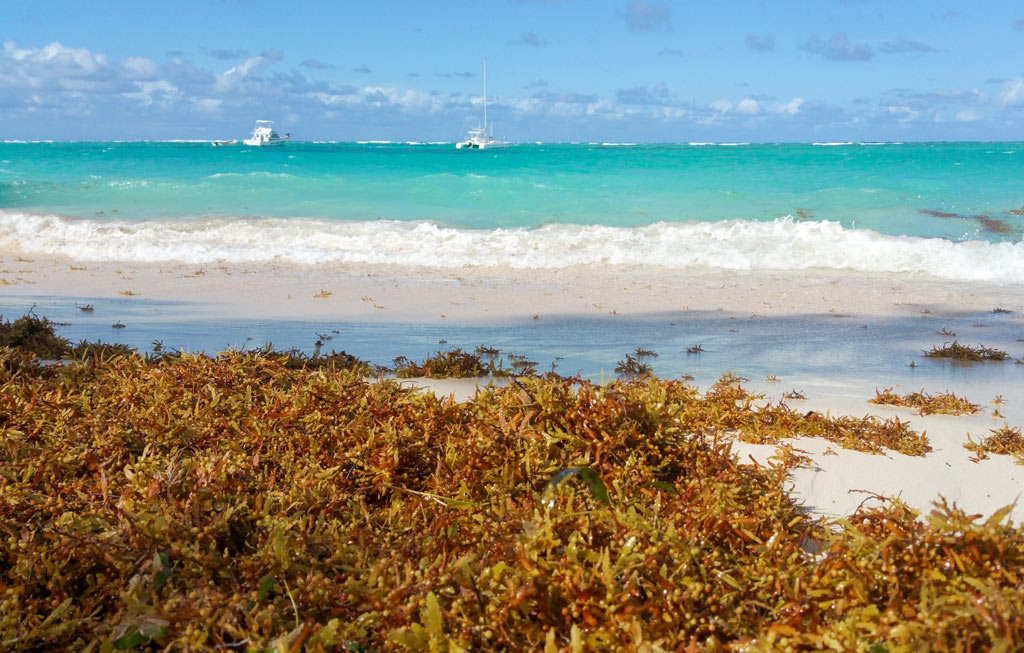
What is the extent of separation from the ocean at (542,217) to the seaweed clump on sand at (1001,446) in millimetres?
8823

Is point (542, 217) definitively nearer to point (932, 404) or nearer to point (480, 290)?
point (480, 290)

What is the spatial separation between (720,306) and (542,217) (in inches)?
502

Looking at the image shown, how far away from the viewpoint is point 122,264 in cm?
1146

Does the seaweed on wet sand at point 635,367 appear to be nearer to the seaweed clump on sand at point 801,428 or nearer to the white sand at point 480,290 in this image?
the seaweed clump on sand at point 801,428

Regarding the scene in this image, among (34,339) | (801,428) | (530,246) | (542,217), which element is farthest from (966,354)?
(542,217)

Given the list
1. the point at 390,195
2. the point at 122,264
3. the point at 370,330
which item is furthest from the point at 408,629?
the point at 390,195

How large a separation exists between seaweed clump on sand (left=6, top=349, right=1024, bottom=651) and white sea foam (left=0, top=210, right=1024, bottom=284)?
10087 mm

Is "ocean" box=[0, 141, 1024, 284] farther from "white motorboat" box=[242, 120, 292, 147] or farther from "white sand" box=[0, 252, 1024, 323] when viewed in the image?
"white motorboat" box=[242, 120, 292, 147]

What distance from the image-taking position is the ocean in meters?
12.3

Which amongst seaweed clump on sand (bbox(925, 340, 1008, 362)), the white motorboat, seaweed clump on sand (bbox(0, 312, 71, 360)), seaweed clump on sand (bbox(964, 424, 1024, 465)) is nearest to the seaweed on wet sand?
seaweed clump on sand (bbox(964, 424, 1024, 465))

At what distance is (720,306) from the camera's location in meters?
Result: 7.73

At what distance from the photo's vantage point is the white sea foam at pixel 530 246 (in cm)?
1173

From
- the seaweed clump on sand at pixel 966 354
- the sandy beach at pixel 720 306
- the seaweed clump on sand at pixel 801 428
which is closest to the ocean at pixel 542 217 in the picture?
the sandy beach at pixel 720 306

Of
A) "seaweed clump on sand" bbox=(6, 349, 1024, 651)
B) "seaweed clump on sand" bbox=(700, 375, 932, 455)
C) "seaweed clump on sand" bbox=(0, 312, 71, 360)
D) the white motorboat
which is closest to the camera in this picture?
"seaweed clump on sand" bbox=(6, 349, 1024, 651)
